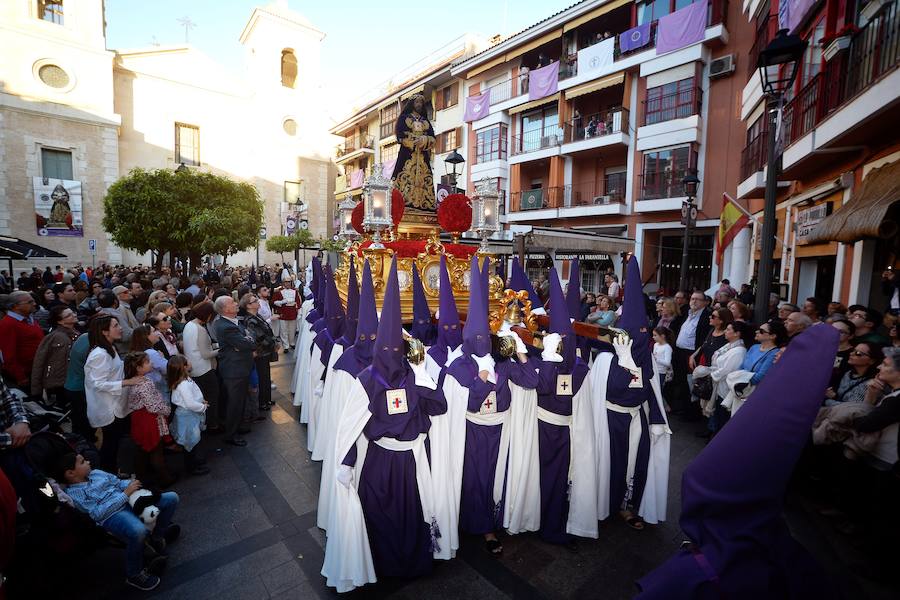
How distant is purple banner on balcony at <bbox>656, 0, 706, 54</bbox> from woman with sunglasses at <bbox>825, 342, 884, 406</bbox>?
15.2 meters

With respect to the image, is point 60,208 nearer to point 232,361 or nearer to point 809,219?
point 232,361

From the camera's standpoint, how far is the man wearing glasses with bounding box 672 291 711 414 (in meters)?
6.50

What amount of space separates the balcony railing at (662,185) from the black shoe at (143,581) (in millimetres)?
17710

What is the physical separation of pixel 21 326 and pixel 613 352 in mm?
7206

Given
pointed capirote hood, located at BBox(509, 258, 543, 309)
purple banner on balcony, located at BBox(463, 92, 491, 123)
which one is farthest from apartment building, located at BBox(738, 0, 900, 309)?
purple banner on balcony, located at BBox(463, 92, 491, 123)

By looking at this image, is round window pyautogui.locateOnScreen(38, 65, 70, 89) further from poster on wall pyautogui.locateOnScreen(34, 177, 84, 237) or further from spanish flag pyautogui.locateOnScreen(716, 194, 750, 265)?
spanish flag pyautogui.locateOnScreen(716, 194, 750, 265)

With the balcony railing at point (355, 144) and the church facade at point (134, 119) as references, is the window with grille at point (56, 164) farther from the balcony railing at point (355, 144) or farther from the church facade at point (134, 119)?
the balcony railing at point (355, 144)

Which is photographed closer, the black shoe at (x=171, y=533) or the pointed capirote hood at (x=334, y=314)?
the black shoe at (x=171, y=533)

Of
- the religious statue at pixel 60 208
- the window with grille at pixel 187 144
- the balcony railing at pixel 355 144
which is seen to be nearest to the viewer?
the religious statue at pixel 60 208

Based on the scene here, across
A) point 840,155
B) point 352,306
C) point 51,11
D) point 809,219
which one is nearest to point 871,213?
point 840,155

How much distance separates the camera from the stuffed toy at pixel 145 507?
10.4 ft

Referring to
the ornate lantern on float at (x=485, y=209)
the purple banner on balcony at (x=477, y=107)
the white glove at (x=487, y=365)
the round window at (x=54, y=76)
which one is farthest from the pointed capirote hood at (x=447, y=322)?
the round window at (x=54, y=76)

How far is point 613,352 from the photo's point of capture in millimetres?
3893

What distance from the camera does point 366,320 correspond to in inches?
132
